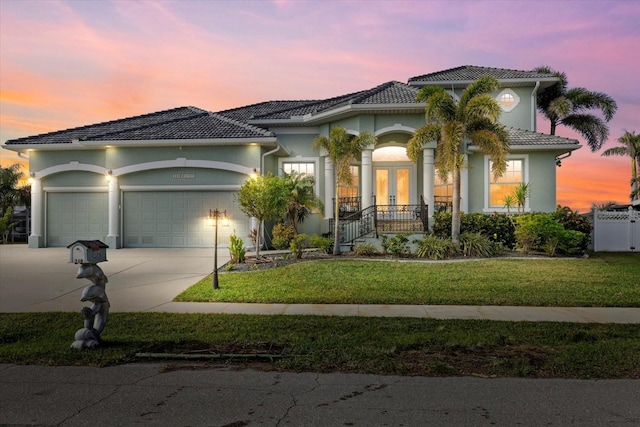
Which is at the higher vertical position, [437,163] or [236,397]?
[437,163]

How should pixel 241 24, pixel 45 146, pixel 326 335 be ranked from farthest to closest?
pixel 45 146, pixel 241 24, pixel 326 335

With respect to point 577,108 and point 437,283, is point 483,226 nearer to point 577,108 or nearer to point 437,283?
point 437,283

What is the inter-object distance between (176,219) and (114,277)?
665cm

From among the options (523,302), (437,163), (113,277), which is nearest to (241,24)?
(437,163)

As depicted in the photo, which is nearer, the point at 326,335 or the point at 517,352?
the point at 517,352

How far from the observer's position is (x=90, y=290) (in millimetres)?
5781

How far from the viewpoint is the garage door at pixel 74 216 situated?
19.1 m

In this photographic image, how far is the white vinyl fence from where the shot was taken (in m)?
18.2

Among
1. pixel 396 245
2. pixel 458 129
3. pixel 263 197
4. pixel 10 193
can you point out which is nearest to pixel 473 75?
pixel 458 129

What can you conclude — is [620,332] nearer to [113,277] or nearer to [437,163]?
[437,163]

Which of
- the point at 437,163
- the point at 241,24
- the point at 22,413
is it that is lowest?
the point at 22,413

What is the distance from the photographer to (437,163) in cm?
1515

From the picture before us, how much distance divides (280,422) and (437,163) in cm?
1270

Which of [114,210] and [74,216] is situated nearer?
[114,210]
